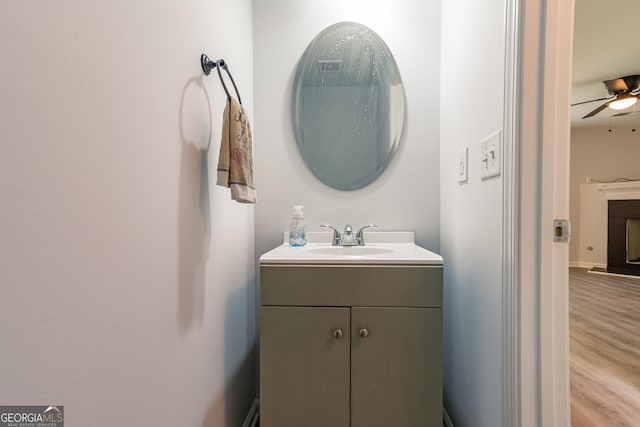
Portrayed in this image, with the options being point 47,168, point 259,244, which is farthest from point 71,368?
point 259,244

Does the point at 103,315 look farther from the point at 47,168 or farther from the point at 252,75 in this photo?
the point at 252,75

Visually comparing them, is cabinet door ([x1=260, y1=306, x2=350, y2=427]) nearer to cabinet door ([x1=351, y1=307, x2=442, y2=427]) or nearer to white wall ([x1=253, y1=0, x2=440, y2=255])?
cabinet door ([x1=351, y1=307, x2=442, y2=427])

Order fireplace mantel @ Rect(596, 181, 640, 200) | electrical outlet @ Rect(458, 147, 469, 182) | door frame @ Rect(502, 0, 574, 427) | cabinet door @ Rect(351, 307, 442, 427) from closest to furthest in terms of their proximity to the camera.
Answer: door frame @ Rect(502, 0, 574, 427) → cabinet door @ Rect(351, 307, 442, 427) → electrical outlet @ Rect(458, 147, 469, 182) → fireplace mantel @ Rect(596, 181, 640, 200)

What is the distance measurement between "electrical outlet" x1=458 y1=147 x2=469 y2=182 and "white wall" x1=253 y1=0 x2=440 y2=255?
0.90 ft

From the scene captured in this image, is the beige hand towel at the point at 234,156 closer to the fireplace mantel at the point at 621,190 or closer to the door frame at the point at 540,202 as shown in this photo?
the door frame at the point at 540,202

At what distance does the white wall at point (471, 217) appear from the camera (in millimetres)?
807

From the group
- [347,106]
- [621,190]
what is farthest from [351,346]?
[621,190]

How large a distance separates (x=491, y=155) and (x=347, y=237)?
2.21ft

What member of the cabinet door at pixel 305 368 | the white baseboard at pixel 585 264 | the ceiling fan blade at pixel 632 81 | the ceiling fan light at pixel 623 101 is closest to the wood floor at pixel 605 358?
the cabinet door at pixel 305 368

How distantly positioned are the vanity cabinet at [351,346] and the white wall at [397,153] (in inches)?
18.6

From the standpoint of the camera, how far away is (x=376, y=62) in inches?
53.4

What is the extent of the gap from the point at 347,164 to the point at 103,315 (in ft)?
3.63

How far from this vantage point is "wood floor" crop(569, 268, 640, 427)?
1293 millimetres

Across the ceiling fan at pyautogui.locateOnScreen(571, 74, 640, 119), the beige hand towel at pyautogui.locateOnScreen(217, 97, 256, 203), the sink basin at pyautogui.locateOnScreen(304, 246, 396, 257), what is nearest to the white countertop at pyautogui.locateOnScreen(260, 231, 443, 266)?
the sink basin at pyautogui.locateOnScreen(304, 246, 396, 257)
